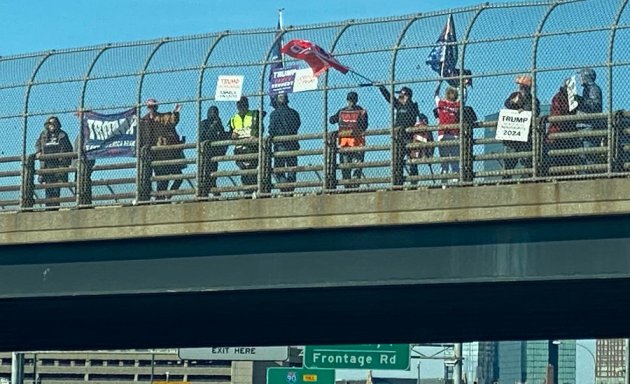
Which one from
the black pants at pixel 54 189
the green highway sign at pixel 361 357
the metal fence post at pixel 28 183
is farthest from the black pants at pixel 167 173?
the green highway sign at pixel 361 357

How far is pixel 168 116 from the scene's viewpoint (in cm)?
2555

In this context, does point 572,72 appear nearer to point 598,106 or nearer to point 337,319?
point 598,106

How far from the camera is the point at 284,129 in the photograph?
24.5 metres

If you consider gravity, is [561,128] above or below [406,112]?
below

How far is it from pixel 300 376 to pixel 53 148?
31017 mm

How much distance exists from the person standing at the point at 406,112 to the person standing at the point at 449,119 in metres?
0.38

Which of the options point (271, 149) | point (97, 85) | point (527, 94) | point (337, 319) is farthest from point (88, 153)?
point (527, 94)

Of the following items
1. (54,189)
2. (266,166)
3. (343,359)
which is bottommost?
(343,359)

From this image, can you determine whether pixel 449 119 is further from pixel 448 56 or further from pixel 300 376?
pixel 300 376

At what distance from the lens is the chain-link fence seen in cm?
2228

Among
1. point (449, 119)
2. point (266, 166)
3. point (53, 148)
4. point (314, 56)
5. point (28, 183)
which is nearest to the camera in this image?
point (449, 119)

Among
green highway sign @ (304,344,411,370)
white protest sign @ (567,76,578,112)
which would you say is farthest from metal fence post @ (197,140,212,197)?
green highway sign @ (304,344,411,370)

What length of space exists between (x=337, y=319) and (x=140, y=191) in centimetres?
537

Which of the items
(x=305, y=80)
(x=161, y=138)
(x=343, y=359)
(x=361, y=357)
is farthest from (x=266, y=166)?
(x=343, y=359)
